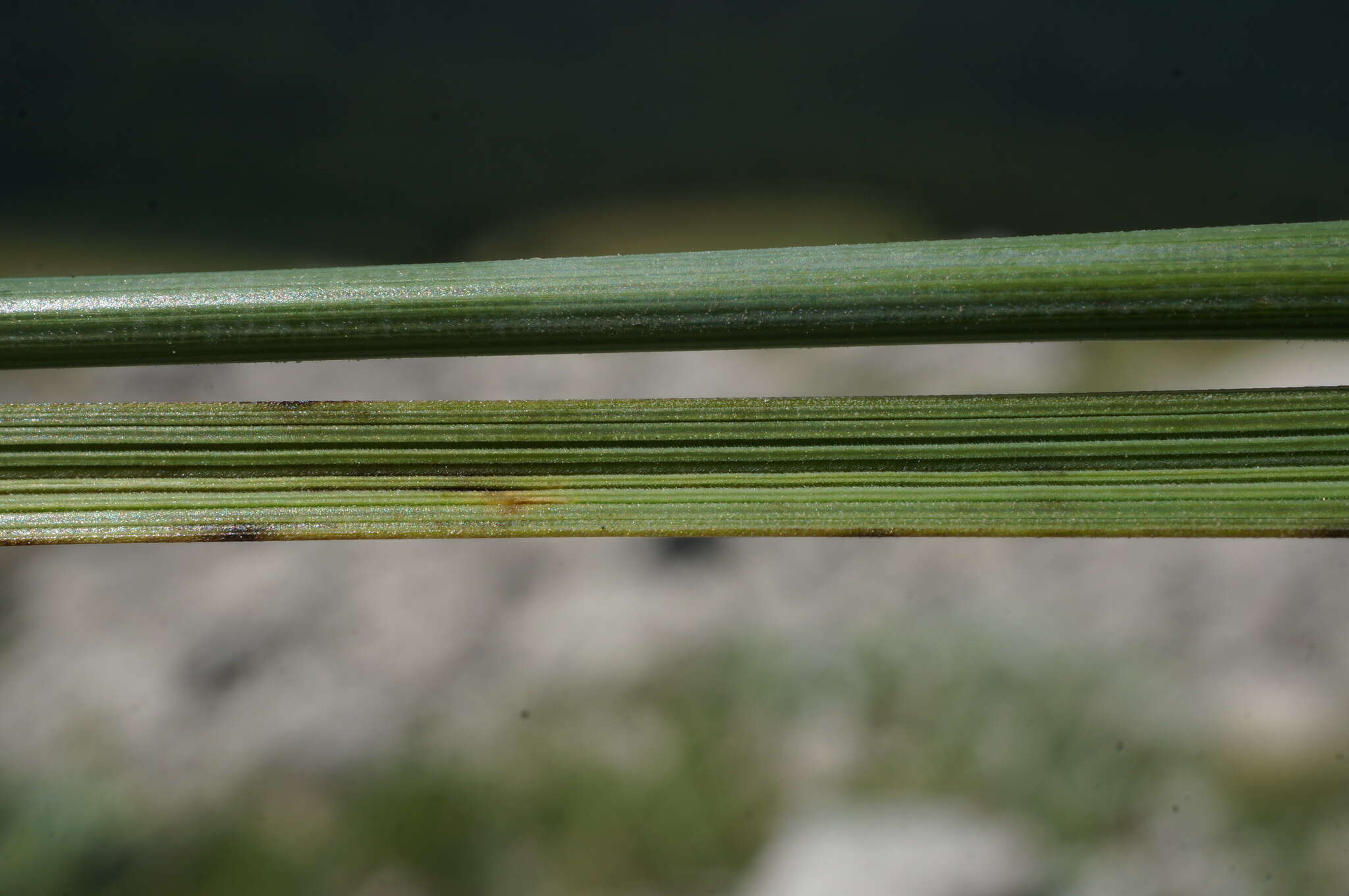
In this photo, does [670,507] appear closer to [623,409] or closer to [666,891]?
[623,409]

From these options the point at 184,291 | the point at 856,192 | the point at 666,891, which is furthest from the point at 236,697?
the point at 856,192

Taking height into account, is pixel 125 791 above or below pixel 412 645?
below

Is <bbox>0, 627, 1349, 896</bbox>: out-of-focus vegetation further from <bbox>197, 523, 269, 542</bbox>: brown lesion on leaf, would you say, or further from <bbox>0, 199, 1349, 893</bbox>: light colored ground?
<bbox>197, 523, 269, 542</bbox>: brown lesion on leaf

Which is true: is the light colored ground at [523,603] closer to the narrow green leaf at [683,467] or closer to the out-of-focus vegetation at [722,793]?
the out-of-focus vegetation at [722,793]

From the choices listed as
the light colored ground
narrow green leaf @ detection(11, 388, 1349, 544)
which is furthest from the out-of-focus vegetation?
narrow green leaf @ detection(11, 388, 1349, 544)

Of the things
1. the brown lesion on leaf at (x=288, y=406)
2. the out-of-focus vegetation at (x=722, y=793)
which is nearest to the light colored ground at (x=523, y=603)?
the out-of-focus vegetation at (x=722, y=793)

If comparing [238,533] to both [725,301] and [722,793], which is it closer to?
[725,301]
